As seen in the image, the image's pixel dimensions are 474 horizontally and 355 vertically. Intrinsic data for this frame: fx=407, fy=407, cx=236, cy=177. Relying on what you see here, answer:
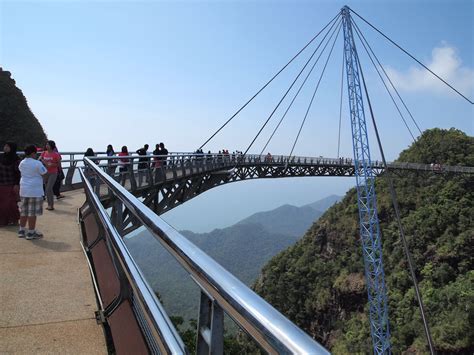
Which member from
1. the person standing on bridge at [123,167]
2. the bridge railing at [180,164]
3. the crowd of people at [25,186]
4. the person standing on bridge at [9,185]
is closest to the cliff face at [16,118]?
the bridge railing at [180,164]

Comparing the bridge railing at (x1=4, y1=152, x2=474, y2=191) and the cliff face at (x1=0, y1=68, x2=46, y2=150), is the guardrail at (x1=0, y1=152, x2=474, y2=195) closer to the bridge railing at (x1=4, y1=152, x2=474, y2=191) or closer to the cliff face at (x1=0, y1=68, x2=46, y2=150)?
the bridge railing at (x1=4, y1=152, x2=474, y2=191)

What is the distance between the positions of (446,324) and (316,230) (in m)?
36.4

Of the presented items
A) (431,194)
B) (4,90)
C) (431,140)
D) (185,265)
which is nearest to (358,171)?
(431,194)

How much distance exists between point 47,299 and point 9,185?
4.39m

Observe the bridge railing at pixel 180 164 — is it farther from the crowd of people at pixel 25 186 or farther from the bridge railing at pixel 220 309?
the bridge railing at pixel 220 309

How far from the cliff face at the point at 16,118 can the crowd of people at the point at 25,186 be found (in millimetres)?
30585

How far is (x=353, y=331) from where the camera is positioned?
158 ft

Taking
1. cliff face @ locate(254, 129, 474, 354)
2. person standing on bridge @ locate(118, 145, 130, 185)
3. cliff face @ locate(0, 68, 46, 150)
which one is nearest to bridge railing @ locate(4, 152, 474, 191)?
person standing on bridge @ locate(118, 145, 130, 185)

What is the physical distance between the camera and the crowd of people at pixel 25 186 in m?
6.50

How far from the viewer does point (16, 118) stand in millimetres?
39094

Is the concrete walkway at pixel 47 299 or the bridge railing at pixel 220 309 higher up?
the bridge railing at pixel 220 309

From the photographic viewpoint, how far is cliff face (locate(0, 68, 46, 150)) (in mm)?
37562

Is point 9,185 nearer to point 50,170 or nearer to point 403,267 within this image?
point 50,170

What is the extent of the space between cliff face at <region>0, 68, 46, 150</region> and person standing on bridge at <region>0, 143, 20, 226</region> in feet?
106
